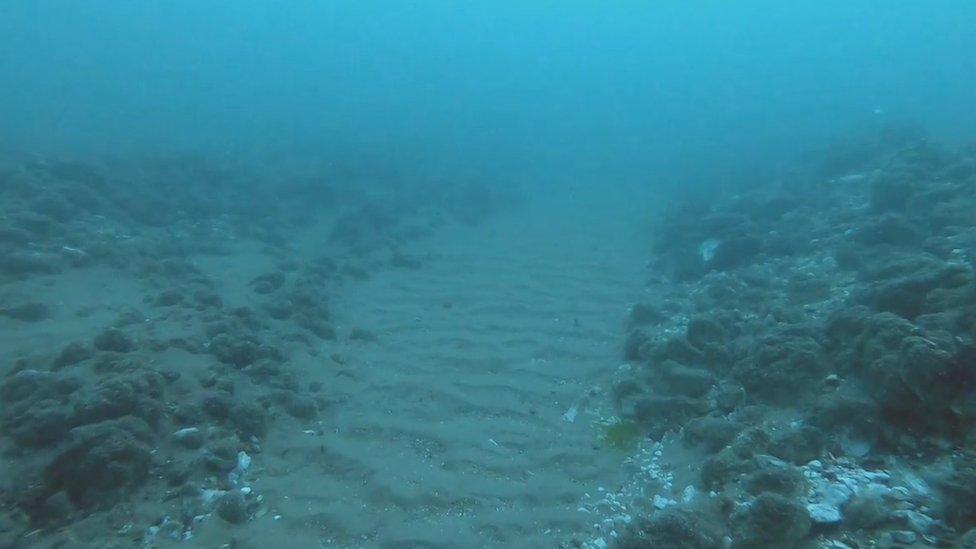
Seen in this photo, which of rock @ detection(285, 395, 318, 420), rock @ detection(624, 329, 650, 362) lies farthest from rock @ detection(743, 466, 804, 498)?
rock @ detection(285, 395, 318, 420)

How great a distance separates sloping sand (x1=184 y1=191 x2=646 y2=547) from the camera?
157 inches

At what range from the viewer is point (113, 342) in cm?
525

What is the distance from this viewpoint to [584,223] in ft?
41.9

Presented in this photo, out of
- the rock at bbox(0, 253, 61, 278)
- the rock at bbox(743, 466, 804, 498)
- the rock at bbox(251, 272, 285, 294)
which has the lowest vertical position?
the rock at bbox(743, 466, 804, 498)

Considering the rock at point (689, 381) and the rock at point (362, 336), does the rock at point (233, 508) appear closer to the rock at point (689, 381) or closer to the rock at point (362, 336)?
the rock at point (362, 336)

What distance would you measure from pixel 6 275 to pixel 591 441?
23.9 ft

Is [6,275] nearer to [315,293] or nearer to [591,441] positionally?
[315,293]

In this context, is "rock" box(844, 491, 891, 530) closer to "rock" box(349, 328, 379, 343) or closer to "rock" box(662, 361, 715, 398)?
"rock" box(662, 361, 715, 398)

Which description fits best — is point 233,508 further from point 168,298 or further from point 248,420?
point 168,298

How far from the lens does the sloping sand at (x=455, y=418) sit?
3979mm

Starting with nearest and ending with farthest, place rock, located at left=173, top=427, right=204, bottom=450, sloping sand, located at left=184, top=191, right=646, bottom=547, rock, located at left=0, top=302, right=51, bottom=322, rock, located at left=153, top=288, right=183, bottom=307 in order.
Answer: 1. sloping sand, located at left=184, top=191, right=646, bottom=547
2. rock, located at left=173, top=427, right=204, bottom=450
3. rock, located at left=0, top=302, right=51, bottom=322
4. rock, located at left=153, top=288, right=183, bottom=307

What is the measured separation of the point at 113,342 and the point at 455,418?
11.0ft

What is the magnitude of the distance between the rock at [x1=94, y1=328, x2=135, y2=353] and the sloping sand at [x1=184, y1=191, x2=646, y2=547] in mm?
1674

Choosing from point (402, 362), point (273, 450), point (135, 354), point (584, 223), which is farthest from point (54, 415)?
point (584, 223)
